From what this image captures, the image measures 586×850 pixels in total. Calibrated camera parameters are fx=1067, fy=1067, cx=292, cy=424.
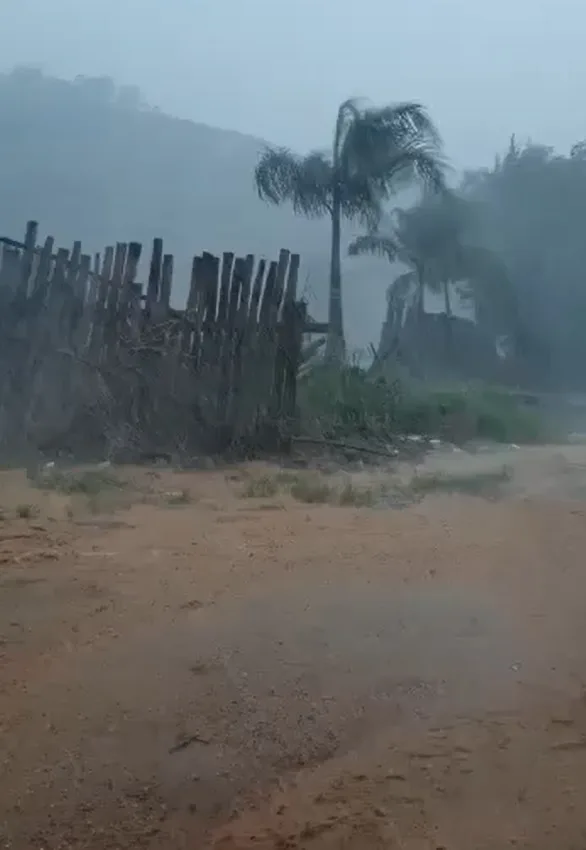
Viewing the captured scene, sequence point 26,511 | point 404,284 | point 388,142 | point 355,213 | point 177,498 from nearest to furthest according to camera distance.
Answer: point 26,511
point 177,498
point 388,142
point 355,213
point 404,284

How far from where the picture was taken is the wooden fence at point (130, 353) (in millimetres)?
8438

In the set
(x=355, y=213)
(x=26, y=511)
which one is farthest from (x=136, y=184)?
(x=26, y=511)

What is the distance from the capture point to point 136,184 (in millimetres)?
43531

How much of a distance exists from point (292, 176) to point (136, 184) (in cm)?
2467

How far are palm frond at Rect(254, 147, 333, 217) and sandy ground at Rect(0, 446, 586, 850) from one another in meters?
15.2

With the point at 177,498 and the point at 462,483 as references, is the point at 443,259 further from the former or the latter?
the point at 177,498

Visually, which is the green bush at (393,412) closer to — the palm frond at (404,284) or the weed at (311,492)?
the weed at (311,492)

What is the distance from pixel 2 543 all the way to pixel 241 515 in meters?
1.53

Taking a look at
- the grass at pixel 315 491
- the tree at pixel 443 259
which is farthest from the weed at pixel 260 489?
the tree at pixel 443 259

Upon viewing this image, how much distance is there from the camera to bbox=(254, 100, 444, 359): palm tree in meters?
19.9

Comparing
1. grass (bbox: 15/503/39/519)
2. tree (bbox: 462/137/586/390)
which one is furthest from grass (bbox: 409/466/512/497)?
tree (bbox: 462/137/586/390)

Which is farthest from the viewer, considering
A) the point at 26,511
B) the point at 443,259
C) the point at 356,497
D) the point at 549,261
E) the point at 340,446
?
the point at 549,261

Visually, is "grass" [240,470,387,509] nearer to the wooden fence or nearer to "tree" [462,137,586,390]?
the wooden fence

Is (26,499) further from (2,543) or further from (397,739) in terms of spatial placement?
(397,739)
